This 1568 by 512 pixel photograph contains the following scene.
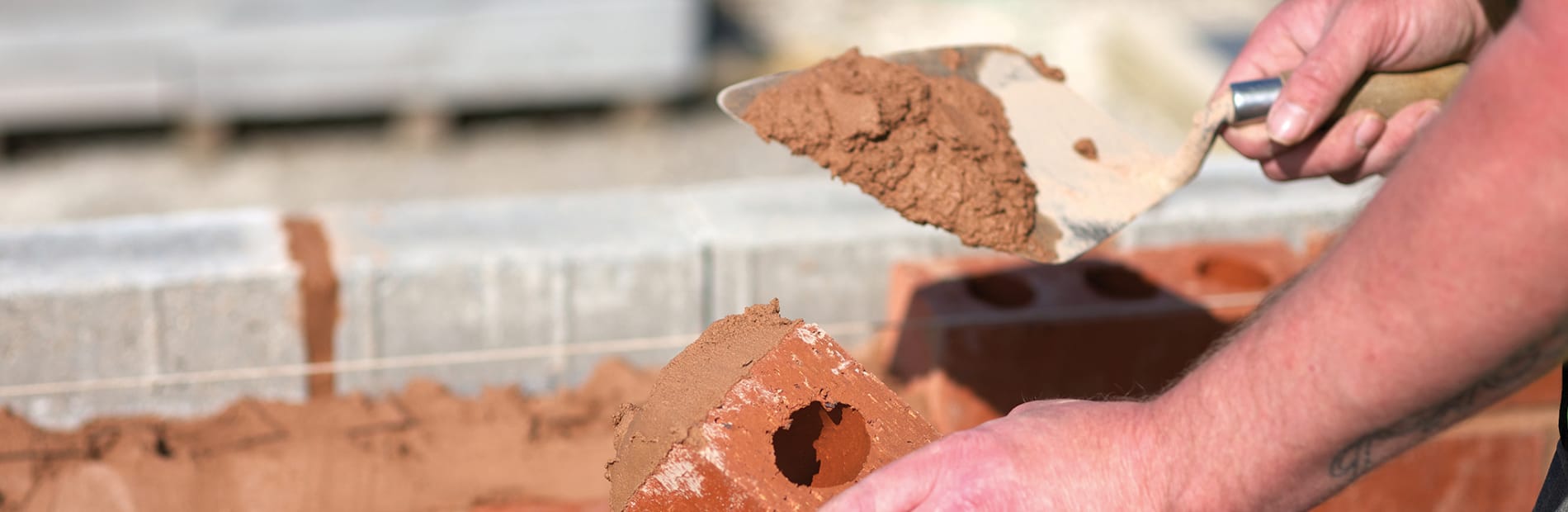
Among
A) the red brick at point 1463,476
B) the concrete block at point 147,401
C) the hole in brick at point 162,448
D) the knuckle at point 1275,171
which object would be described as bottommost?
the red brick at point 1463,476

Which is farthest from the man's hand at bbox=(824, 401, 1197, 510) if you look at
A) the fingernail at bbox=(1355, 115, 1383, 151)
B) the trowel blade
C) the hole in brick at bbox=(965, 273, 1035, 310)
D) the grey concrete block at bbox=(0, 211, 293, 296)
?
the grey concrete block at bbox=(0, 211, 293, 296)

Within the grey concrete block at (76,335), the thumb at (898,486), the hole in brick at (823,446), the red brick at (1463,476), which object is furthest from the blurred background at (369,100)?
the thumb at (898,486)

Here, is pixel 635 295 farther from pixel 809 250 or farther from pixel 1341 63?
pixel 1341 63

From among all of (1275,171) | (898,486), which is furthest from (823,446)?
(1275,171)

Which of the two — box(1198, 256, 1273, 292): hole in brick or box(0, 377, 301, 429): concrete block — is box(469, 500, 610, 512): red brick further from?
box(1198, 256, 1273, 292): hole in brick

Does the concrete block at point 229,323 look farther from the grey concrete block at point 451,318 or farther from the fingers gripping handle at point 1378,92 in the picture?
the fingers gripping handle at point 1378,92

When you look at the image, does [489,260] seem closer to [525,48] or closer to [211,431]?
[211,431]

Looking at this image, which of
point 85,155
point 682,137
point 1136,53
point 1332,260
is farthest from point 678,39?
point 1332,260
